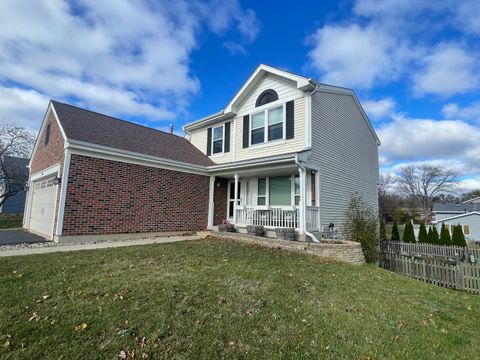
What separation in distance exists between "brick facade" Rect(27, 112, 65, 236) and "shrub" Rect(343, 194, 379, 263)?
1157 centimetres

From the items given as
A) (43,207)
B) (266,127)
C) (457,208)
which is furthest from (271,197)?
(457,208)

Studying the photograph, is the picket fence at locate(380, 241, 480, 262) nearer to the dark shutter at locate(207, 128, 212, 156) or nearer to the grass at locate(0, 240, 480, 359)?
the grass at locate(0, 240, 480, 359)

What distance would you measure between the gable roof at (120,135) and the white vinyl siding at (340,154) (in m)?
6.01

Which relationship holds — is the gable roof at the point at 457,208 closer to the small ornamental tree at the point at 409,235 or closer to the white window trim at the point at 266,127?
the small ornamental tree at the point at 409,235

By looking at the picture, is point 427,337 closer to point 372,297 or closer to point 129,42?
point 372,297

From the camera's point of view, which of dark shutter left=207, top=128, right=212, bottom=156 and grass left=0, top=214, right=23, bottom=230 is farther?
grass left=0, top=214, right=23, bottom=230

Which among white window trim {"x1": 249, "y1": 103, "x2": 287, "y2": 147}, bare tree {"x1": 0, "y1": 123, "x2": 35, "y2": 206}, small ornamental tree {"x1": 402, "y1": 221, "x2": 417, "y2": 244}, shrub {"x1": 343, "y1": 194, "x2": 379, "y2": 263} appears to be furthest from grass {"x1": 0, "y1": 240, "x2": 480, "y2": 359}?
bare tree {"x1": 0, "y1": 123, "x2": 35, "y2": 206}

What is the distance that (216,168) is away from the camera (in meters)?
12.7

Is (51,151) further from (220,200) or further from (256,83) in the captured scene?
(256,83)

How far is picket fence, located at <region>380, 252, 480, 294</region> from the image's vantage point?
838cm

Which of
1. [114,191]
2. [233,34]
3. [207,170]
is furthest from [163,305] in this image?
[233,34]

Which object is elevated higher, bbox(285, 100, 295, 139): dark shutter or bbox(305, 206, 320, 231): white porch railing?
bbox(285, 100, 295, 139): dark shutter

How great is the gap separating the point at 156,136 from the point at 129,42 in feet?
15.4

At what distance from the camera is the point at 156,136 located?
1437 cm
